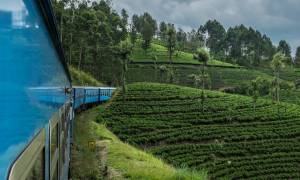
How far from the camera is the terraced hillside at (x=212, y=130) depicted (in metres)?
35.4

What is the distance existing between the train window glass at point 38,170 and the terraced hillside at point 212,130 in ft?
90.5

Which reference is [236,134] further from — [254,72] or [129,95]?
[254,72]

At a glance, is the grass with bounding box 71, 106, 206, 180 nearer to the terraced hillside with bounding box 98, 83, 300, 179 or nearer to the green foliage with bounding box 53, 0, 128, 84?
the terraced hillside with bounding box 98, 83, 300, 179

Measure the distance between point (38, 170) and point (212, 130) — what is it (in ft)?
139

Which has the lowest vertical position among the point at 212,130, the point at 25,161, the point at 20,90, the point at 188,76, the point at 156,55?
the point at 212,130

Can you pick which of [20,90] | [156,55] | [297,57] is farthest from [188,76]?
[20,90]

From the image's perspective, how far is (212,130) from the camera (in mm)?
44188

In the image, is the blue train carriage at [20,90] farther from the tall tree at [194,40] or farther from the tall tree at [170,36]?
the tall tree at [194,40]

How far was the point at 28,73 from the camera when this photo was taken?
226 cm

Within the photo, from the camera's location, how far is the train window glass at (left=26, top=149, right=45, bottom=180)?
7.24ft

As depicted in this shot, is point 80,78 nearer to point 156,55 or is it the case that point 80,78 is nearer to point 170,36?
point 170,36

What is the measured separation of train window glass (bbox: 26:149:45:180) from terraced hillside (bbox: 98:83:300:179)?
90.5 ft

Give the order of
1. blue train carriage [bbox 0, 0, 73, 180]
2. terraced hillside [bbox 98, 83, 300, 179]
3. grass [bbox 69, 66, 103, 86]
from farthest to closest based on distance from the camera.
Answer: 1. grass [bbox 69, 66, 103, 86]
2. terraced hillside [bbox 98, 83, 300, 179]
3. blue train carriage [bbox 0, 0, 73, 180]

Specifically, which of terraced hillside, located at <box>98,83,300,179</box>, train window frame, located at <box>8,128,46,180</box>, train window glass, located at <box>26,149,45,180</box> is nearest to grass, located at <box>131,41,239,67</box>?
terraced hillside, located at <box>98,83,300,179</box>
